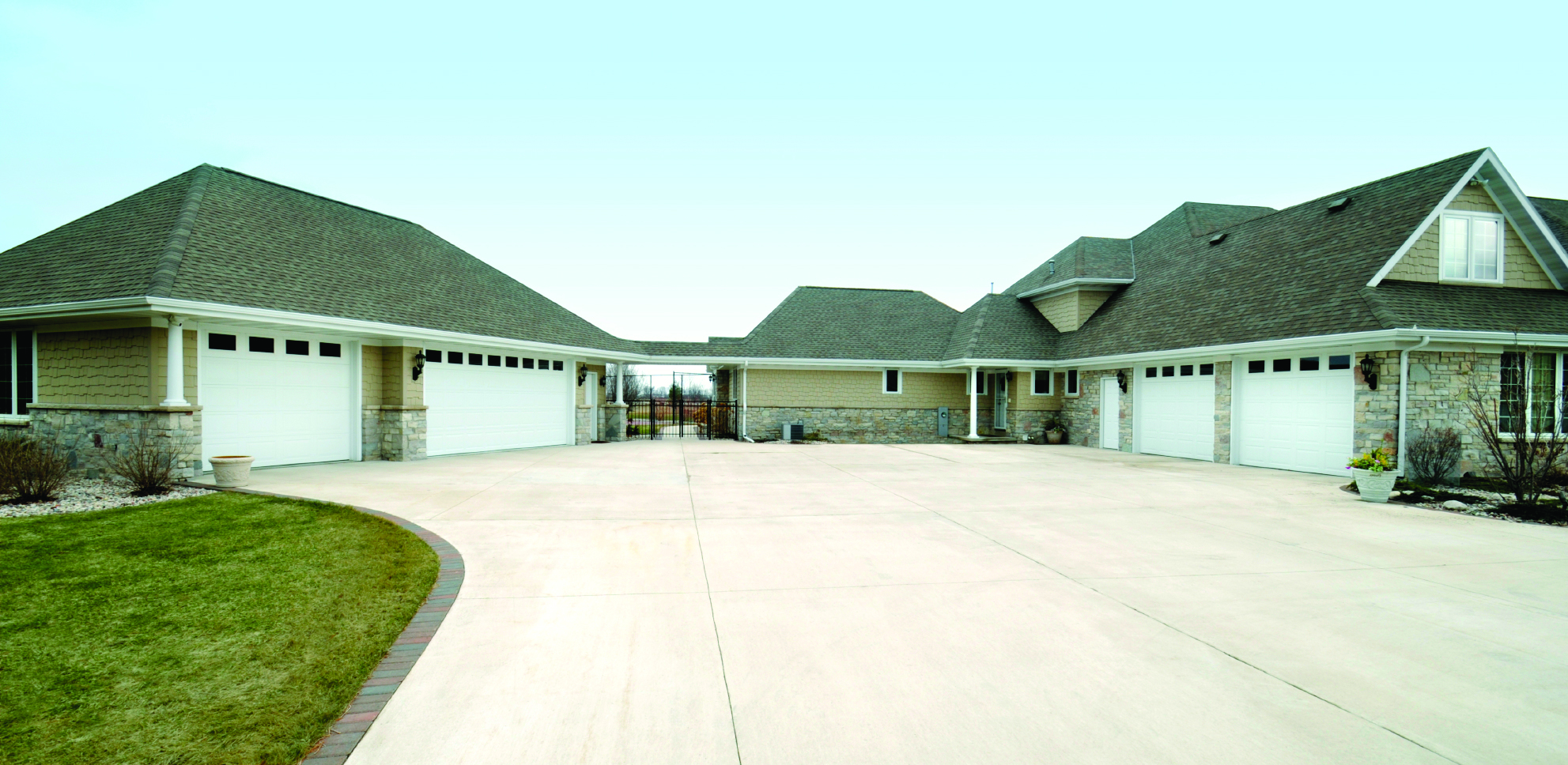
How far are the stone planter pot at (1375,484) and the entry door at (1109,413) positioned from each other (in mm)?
9576

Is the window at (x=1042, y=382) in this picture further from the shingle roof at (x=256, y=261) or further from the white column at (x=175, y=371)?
the white column at (x=175, y=371)

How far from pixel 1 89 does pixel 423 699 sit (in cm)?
2188

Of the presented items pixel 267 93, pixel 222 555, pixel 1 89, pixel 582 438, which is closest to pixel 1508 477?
pixel 222 555

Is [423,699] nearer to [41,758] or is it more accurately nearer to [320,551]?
[41,758]

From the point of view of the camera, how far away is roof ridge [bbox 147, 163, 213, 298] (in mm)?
10719

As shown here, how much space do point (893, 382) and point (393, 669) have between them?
2268 cm

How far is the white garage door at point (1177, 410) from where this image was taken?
17406 millimetres

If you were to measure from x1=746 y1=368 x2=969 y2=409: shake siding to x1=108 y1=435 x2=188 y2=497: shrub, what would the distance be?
1622 centimetres

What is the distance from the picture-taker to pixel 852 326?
26453 millimetres

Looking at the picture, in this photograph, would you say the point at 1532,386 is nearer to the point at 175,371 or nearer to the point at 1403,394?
the point at 1403,394

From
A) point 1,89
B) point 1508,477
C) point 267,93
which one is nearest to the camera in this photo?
point 1508,477

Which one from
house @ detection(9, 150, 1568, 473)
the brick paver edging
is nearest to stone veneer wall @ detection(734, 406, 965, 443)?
house @ detection(9, 150, 1568, 473)

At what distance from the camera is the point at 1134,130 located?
19.8 m

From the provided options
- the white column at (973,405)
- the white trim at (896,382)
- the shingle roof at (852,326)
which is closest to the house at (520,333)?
the white column at (973,405)
